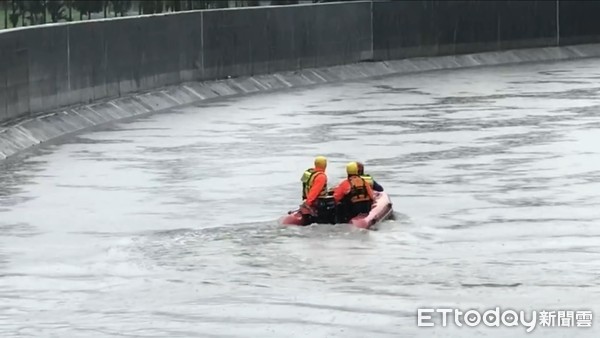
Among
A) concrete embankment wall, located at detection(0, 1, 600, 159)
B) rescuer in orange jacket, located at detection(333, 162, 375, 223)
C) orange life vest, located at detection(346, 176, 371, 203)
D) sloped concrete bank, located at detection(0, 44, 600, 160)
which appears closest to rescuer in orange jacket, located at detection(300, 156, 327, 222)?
rescuer in orange jacket, located at detection(333, 162, 375, 223)

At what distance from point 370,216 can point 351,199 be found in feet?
0.95

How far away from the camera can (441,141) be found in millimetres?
31359

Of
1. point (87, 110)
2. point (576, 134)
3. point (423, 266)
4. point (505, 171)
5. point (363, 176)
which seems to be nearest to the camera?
point (423, 266)

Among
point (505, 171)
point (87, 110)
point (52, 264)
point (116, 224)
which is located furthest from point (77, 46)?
point (52, 264)

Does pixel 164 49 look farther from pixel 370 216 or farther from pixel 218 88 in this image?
pixel 370 216

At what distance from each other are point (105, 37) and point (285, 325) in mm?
20865

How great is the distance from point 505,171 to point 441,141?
4785mm

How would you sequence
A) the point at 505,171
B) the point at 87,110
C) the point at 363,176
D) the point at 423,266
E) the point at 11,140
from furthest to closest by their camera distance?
the point at 87,110 → the point at 11,140 → the point at 505,171 → the point at 363,176 → the point at 423,266

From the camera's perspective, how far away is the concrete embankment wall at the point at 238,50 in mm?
32000

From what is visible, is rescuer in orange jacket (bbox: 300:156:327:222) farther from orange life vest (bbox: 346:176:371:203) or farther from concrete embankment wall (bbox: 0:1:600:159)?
concrete embankment wall (bbox: 0:1:600:159)

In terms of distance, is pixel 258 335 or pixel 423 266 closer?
pixel 258 335

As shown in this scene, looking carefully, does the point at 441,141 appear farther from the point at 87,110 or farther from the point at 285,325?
the point at 285,325

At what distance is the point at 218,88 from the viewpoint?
40531 mm

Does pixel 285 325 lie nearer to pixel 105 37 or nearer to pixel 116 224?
pixel 116 224
